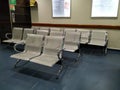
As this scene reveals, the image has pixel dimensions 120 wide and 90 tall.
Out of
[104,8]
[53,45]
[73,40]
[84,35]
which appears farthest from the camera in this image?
[84,35]

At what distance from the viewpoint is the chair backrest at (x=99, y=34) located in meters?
4.30

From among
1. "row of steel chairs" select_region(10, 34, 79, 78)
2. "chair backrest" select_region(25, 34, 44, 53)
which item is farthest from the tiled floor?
"chair backrest" select_region(25, 34, 44, 53)

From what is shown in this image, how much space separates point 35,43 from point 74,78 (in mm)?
1358

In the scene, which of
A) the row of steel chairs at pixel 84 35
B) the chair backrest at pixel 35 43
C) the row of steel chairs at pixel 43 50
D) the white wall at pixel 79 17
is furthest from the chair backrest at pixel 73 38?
the white wall at pixel 79 17

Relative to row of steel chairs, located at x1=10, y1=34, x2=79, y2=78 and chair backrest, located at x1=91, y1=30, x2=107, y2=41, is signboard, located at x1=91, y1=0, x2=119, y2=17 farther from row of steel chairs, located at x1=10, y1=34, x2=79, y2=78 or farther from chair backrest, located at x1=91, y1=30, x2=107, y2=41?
row of steel chairs, located at x1=10, y1=34, x2=79, y2=78

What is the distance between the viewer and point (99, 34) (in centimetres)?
439

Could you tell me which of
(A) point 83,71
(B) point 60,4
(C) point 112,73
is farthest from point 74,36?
(B) point 60,4

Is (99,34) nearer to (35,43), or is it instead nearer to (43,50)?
(43,50)

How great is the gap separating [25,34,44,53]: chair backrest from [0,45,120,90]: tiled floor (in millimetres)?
459

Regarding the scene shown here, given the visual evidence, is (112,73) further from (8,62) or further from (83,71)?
(8,62)

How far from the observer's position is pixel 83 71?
303 cm

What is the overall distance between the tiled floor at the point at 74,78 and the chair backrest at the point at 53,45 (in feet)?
1.80

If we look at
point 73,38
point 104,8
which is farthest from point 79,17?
point 73,38

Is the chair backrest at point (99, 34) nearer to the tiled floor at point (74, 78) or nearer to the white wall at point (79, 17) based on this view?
the white wall at point (79, 17)
